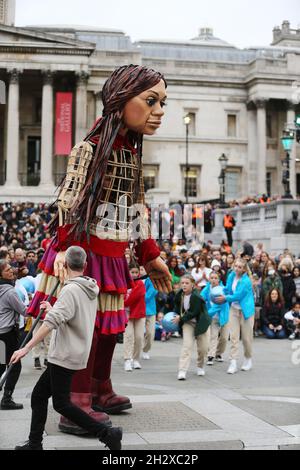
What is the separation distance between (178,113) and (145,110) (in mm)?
51204

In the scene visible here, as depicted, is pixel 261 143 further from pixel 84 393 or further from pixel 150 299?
pixel 84 393

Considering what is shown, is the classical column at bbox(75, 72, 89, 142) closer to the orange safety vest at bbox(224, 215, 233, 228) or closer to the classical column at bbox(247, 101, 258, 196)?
the classical column at bbox(247, 101, 258, 196)

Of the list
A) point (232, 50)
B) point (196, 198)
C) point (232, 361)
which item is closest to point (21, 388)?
point (232, 361)

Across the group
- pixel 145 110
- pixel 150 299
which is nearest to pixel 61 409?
pixel 145 110

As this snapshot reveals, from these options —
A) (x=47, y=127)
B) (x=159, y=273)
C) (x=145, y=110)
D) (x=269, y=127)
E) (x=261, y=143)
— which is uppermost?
(x=269, y=127)

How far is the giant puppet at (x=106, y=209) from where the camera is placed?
6613 millimetres

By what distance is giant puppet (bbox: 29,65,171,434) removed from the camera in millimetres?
6613

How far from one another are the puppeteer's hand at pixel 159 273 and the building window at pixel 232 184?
4965 cm

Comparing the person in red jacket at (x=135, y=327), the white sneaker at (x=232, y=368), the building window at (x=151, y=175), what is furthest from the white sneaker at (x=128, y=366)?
the building window at (x=151, y=175)

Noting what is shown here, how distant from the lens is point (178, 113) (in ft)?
189

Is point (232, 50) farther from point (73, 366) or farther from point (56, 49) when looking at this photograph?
point (73, 366)

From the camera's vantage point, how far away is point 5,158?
174 feet

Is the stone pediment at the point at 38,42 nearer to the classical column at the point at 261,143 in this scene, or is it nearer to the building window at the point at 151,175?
the building window at the point at 151,175

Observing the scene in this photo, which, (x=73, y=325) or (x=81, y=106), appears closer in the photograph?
(x=73, y=325)
